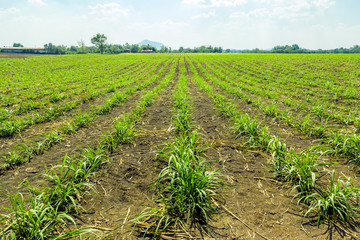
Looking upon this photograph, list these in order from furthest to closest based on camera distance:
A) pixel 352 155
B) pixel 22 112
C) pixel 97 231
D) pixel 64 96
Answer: pixel 64 96 < pixel 22 112 < pixel 352 155 < pixel 97 231

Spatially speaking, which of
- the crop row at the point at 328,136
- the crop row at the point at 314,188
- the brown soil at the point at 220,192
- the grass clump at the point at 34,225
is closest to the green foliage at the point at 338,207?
the crop row at the point at 314,188

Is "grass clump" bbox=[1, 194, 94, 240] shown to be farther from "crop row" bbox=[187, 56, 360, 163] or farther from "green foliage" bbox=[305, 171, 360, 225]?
"crop row" bbox=[187, 56, 360, 163]

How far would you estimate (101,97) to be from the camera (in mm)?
9055

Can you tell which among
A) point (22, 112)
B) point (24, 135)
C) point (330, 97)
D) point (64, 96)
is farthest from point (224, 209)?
point (330, 97)

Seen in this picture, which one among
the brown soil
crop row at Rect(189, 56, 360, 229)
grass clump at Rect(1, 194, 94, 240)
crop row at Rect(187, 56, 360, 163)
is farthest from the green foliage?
grass clump at Rect(1, 194, 94, 240)

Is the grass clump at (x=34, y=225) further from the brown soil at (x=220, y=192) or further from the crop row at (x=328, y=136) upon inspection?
the crop row at (x=328, y=136)

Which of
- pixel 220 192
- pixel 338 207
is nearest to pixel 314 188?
pixel 338 207

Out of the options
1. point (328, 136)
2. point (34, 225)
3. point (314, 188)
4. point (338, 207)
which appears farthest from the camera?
point (328, 136)

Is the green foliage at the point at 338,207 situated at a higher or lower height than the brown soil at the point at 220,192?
higher

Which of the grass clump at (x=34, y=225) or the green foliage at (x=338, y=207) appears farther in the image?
the green foliage at (x=338, y=207)

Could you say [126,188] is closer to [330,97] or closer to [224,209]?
[224,209]

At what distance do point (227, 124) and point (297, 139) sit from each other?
181 cm

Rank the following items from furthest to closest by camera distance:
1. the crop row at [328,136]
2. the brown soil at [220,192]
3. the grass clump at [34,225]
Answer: the crop row at [328,136] → the brown soil at [220,192] → the grass clump at [34,225]

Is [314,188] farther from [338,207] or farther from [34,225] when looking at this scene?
[34,225]
